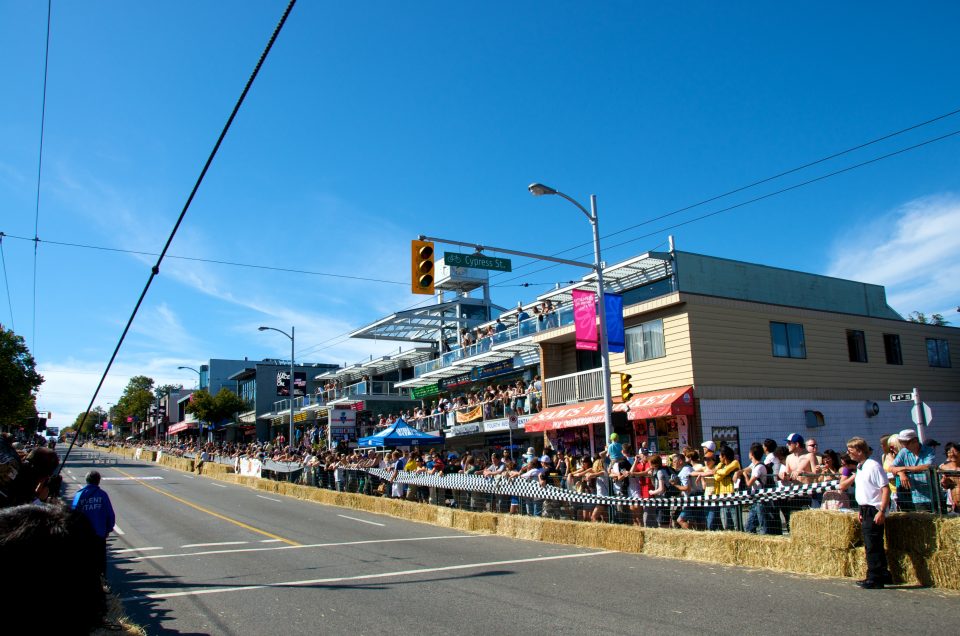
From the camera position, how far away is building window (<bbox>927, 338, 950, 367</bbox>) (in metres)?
28.3

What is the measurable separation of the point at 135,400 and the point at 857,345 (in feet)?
351

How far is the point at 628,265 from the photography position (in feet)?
78.4

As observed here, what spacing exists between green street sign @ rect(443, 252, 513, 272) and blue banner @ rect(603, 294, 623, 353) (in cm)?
299

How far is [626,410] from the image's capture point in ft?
73.0

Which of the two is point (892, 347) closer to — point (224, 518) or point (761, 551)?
point (761, 551)

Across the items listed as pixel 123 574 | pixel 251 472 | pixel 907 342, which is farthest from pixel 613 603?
pixel 251 472

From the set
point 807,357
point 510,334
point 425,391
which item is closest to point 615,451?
point 807,357

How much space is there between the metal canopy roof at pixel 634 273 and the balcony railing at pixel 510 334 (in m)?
1.20

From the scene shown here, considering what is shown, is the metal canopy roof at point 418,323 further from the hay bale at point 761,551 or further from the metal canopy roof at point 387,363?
the hay bale at point 761,551

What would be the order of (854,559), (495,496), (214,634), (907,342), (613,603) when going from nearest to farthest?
(214,634) < (613,603) < (854,559) < (495,496) < (907,342)

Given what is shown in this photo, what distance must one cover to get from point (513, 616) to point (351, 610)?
5.98ft

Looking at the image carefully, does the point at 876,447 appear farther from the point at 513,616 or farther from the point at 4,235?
the point at 4,235

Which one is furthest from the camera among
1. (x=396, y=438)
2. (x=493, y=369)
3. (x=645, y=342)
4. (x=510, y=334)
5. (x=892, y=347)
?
(x=493, y=369)

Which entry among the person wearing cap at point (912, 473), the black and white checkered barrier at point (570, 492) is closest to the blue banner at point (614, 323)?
the black and white checkered barrier at point (570, 492)
